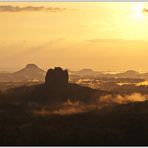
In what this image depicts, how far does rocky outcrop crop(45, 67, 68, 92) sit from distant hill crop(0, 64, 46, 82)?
0.15m

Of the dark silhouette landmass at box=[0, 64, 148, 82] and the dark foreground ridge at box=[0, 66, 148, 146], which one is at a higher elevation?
the dark silhouette landmass at box=[0, 64, 148, 82]

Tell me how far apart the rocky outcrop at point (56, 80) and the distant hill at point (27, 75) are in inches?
5.9

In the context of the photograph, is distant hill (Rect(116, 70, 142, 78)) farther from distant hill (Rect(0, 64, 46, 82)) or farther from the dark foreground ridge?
distant hill (Rect(0, 64, 46, 82))

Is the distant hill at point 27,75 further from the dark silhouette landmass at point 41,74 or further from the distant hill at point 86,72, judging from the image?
the distant hill at point 86,72

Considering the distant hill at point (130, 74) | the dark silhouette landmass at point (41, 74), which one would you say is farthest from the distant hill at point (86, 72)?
the distant hill at point (130, 74)

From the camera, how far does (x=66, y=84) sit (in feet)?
37.0

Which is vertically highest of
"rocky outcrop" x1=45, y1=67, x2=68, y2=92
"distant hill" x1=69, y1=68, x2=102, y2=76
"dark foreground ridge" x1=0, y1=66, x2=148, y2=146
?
"distant hill" x1=69, y1=68, x2=102, y2=76

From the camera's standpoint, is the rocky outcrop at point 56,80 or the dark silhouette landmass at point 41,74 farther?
the rocky outcrop at point 56,80

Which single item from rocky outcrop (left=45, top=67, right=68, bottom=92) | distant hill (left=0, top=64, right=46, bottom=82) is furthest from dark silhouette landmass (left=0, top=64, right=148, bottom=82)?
rocky outcrop (left=45, top=67, right=68, bottom=92)

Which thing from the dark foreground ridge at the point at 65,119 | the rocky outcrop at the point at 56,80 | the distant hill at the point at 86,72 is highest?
the distant hill at the point at 86,72

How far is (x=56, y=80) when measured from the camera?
1130cm

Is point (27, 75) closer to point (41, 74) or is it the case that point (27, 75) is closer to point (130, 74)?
point (41, 74)

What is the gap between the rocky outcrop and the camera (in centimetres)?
1105

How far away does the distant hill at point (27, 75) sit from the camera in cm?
1095
